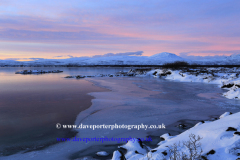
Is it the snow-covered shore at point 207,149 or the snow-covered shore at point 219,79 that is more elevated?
the snow-covered shore at point 219,79

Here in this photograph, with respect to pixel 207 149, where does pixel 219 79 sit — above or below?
above

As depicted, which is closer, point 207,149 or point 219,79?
point 207,149

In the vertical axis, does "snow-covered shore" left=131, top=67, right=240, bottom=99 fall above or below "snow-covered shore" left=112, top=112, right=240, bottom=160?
above

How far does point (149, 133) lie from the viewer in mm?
5531

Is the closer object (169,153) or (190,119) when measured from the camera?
(169,153)

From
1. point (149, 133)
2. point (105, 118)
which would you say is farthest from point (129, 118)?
point (149, 133)

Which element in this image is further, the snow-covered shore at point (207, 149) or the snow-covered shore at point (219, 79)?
the snow-covered shore at point (219, 79)

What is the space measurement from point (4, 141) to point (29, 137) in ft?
2.15

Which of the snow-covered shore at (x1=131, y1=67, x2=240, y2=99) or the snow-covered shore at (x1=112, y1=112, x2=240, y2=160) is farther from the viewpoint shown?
the snow-covered shore at (x1=131, y1=67, x2=240, y2=99)

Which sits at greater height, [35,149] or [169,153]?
[169,153]

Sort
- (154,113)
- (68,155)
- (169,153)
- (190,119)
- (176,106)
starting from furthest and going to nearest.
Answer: (176,106) → (154,113) → (190,119) → (68,155) → (169,153)

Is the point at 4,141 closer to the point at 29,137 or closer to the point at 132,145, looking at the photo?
the point at 29,137

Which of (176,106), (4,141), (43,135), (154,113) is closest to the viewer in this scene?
(4,141)

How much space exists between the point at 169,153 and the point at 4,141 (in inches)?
186
